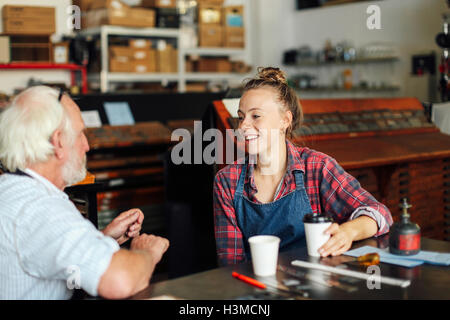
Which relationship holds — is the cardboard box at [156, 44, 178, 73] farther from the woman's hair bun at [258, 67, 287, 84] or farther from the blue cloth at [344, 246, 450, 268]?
the blue cloth at [344, 246, 450, 268]

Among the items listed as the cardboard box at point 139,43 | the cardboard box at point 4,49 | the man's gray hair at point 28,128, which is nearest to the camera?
the man's gray hair at point 28,128

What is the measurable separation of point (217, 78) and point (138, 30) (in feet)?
5.41

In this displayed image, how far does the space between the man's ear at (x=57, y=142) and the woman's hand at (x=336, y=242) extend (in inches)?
32.4

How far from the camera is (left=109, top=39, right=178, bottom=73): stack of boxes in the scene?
24.2ft

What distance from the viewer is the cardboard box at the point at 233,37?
8539 millimetres

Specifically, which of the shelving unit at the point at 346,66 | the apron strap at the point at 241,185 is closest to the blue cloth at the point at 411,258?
the apron strap at the point at 241,185

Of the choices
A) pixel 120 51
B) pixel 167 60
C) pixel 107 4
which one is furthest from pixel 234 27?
pixel 107 4

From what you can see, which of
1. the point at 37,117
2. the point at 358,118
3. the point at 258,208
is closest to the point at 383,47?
the point at 358,118

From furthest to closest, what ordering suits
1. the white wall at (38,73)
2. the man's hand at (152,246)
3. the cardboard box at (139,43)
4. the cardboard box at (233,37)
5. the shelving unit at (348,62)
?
the cardboard box at (233,37) → the shelving unit at (348,62) → the cardboard box at (139,43) → the white wall at (38,73) → the man's hand at (152,246)

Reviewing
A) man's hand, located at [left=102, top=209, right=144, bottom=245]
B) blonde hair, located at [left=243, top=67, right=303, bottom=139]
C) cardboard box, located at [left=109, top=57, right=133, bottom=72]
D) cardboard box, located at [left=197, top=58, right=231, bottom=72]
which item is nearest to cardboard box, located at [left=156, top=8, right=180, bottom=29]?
cardboard box, located at [left=197, top=58, right=231, bottom=72]

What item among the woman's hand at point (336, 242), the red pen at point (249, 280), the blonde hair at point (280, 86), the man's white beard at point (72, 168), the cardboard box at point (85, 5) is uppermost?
the cardboard box at point (85, 5)

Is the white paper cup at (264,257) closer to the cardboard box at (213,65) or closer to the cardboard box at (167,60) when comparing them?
the cardboard box at (167,60)

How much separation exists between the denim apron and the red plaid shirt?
2 centimetres

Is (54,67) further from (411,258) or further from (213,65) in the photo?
(411,258)
